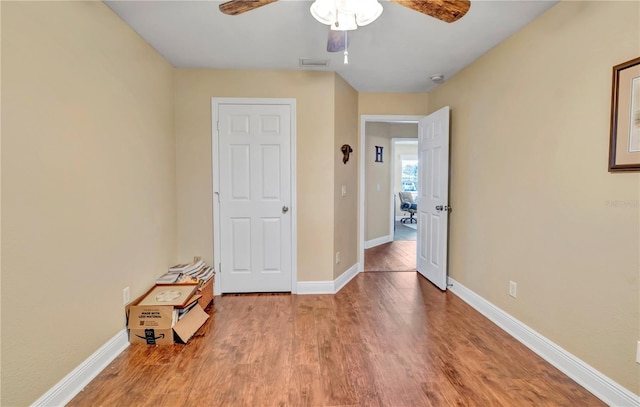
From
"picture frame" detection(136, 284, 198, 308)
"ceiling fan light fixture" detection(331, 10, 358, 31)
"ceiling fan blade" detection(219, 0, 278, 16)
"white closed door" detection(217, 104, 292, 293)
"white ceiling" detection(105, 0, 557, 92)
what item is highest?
"white ceiling" detection(105, 0, 557, 92)

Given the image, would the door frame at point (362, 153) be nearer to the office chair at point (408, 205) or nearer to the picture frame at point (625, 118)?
the picture frame at point (625, 118)

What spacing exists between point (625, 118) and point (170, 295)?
3.12m

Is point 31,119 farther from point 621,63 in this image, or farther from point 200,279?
point 621,63

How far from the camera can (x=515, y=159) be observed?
8.00ft

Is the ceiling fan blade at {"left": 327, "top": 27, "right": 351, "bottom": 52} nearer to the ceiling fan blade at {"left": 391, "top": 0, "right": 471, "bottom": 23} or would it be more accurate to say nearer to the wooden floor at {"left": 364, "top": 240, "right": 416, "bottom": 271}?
the ceiling fan blade at {"left": 391, "top": 0, "right": 471, "bottom": 23}

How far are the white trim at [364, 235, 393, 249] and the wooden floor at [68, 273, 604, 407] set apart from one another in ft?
8.75

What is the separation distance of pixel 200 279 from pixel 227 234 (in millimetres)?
580

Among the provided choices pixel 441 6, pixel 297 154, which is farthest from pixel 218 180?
pixel 441 6

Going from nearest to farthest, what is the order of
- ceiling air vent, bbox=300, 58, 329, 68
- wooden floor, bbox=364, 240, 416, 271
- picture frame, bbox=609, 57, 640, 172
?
picture frame, bbox=609, 57, 640, 172
ceiling air vent, bbox=300, 58, 329, 68
wooden floor, bbox=364, 240, 416, 271

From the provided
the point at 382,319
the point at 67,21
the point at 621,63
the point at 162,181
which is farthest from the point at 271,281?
the point at 621,63

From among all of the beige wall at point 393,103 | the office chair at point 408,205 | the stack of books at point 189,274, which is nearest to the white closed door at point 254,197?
the stack of books at point 189,274

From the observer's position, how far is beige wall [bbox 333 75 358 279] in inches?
134

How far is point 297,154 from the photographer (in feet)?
10.8

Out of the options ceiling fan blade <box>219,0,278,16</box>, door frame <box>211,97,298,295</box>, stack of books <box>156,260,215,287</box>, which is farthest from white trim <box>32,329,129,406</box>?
ceiling fan blade <box>219,0,278,16</box>
